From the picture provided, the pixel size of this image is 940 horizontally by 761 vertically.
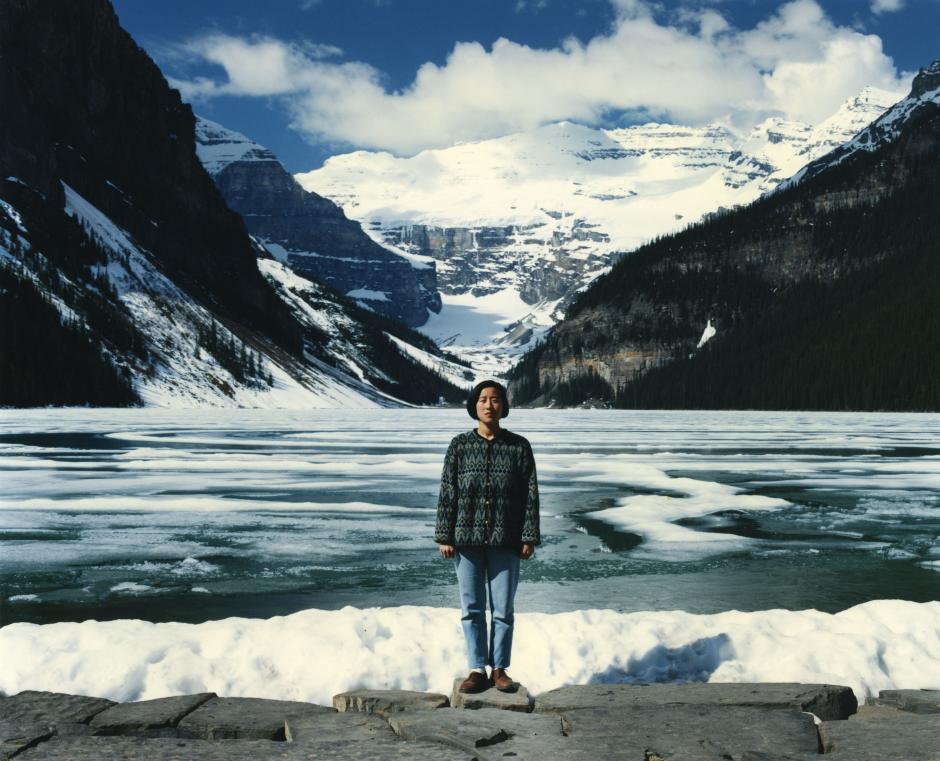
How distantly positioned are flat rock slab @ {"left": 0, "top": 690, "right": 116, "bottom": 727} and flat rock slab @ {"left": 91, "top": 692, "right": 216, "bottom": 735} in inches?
5.6

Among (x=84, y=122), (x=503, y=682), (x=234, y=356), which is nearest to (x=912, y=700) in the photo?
(x=503, y=682)

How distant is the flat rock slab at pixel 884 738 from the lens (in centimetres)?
654

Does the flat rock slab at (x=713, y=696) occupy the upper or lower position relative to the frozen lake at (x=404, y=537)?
upper

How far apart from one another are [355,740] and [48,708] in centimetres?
265

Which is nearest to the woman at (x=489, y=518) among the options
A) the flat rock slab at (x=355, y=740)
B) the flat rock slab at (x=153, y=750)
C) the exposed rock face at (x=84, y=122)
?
the flat rock slab at (x=355, y=740)

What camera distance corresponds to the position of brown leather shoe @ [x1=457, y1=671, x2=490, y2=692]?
8.03 meters

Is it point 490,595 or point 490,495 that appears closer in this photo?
point 490,495

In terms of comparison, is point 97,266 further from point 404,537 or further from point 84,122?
point 404,537

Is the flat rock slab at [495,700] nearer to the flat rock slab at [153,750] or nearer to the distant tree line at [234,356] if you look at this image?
the flat rock slab at [153,750]

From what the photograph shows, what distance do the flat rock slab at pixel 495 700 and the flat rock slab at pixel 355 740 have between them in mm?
395

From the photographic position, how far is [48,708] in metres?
7.65

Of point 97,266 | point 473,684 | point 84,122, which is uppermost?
point 84,122

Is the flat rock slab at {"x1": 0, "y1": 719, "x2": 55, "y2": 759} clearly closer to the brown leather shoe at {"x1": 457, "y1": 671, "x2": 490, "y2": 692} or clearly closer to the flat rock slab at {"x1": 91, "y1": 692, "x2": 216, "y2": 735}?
the flat rock slab at {"x1": 91, "y1": 692, "x2": 216, "y2": 735}

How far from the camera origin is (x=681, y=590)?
13.1 m
